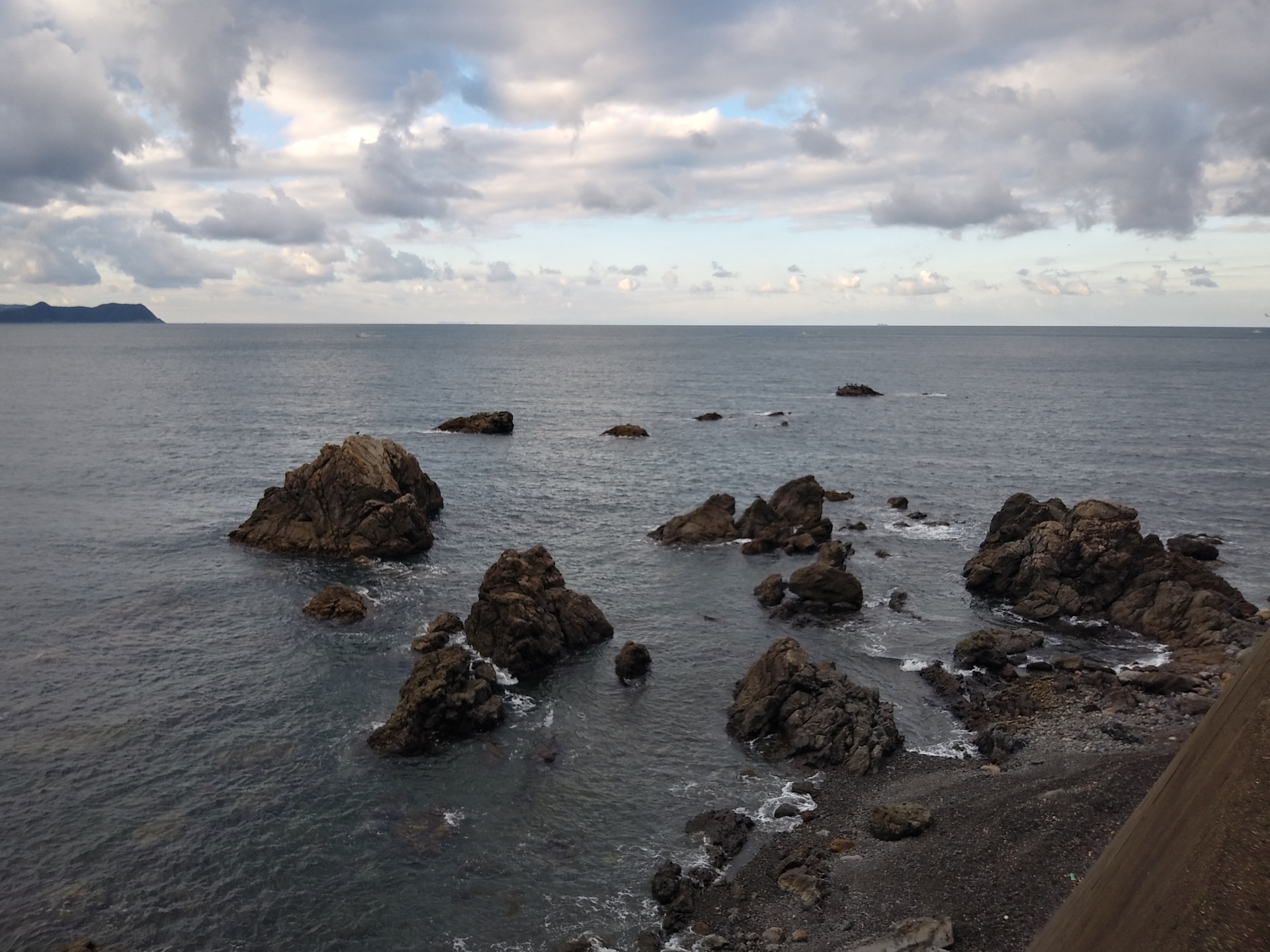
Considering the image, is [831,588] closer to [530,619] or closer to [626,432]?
[530,619]

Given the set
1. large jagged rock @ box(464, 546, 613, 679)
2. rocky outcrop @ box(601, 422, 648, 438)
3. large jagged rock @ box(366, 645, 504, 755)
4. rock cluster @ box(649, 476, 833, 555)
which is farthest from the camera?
rocky outcrop @ box(601, 422, 648, 438)

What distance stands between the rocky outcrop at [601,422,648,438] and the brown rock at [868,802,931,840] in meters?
93.1

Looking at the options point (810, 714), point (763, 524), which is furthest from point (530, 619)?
point (763, 524)

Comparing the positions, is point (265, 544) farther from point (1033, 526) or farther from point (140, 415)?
point (140, 415)

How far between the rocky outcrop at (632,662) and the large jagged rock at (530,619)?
3855mm

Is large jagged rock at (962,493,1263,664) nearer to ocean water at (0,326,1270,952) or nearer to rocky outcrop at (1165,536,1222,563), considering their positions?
ocean water at (0,326,1270,952)

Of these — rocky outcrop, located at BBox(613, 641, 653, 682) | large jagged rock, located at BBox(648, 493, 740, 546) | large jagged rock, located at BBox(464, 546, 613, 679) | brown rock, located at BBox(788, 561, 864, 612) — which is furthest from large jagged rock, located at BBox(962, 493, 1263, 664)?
large jagged rock, located at BBox(464, 546, 613, 679)

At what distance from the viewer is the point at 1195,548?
208 feet

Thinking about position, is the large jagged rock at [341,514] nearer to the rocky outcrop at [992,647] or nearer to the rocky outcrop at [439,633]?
the rocky outcrop at [439,633]

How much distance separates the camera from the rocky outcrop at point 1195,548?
206ft

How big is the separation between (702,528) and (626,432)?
179ft

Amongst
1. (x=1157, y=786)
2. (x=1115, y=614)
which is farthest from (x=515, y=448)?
(x=1157, y=786)

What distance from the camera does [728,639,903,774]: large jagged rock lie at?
3888cm

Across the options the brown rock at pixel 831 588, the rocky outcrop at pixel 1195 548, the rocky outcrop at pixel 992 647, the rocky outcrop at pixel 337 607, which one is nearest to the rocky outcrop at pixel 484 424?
the rocky outcrop at pixel 337 607
